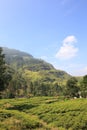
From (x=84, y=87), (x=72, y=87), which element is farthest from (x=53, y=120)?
(x=72, y=87)

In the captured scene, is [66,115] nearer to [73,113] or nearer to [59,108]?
[73,113]

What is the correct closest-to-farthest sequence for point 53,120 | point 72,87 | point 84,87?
point 53,120 → point 84,87 → point 72,87

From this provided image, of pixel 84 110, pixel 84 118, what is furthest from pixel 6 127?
pixel 84 110

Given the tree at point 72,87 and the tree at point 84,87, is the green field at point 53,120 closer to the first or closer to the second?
the tree at point 84,87

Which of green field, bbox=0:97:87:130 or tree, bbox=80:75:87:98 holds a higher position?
tree, bbox=80:75:87:98

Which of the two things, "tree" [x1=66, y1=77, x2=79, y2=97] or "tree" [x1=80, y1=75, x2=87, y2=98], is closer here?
"tree" [x1=80, y1=75, x2=87, y2=98]

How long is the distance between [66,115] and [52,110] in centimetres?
615

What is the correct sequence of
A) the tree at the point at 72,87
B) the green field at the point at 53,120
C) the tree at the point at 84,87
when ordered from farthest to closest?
1. the tree at the point at 72,87
2. the tree at the point at 84,87
3. the green field at the point at 53,120

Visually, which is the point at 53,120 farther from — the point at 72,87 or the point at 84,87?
the point at 72,87

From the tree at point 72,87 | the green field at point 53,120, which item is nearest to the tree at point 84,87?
the tree at point 72,87

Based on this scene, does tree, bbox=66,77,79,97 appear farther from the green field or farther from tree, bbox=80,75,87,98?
the green field

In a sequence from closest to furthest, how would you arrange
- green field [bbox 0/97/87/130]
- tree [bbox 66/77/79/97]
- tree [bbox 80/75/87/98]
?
green field [bbox 0/97/87/130] < tree [bbox 80/75/87/98] < tree [bbox 66/77/79/97]

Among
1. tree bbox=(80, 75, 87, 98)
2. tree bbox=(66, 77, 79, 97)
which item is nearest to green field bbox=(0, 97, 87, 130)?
tree bbox=(80, 75, 87, 98)

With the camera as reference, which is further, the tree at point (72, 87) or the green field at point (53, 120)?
the tree at point (72, 87)
